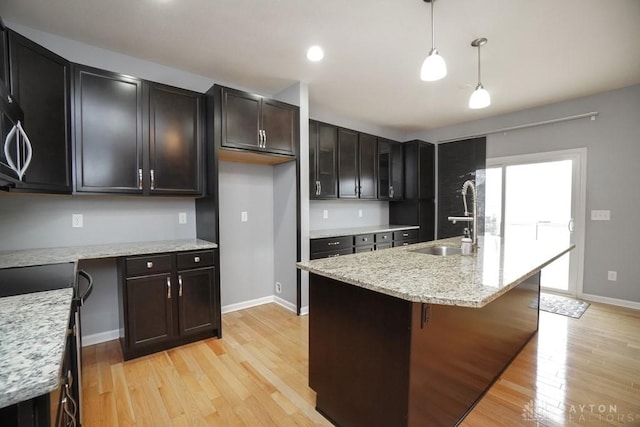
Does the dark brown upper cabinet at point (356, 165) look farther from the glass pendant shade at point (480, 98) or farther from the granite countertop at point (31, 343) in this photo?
the granite countertop at point (31, 343)

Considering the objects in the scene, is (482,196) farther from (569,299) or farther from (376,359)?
(376,359)

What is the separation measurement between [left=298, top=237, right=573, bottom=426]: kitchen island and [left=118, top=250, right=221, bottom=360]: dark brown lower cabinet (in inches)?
51.3

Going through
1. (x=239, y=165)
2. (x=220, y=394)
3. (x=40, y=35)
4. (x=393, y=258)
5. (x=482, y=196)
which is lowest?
(x=220, y=394)

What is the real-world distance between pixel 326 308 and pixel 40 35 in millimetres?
3037

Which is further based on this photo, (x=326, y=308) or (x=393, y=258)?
(x=393, y=258)

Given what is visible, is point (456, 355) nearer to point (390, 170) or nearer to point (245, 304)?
point (245, 304)

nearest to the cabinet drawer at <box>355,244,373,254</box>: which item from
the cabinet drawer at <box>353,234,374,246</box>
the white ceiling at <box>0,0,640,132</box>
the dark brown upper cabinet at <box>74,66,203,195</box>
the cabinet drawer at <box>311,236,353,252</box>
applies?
the cabinet drawer at <box>353,234,374,246</box>

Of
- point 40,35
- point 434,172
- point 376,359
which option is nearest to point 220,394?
point 376,359

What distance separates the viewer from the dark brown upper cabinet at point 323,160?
3658 mm

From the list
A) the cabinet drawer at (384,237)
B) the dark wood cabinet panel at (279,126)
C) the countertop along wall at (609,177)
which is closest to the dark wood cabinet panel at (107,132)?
the dark wood cabinet panel at (279,126)

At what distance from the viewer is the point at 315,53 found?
2.54 metres

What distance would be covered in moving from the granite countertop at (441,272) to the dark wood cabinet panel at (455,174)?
8.44 feet

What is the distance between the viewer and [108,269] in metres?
2.57

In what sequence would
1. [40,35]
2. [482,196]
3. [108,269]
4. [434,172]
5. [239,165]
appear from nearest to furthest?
[40,35]
[108,269]
[239,165]
[482,196]
[434,172]
